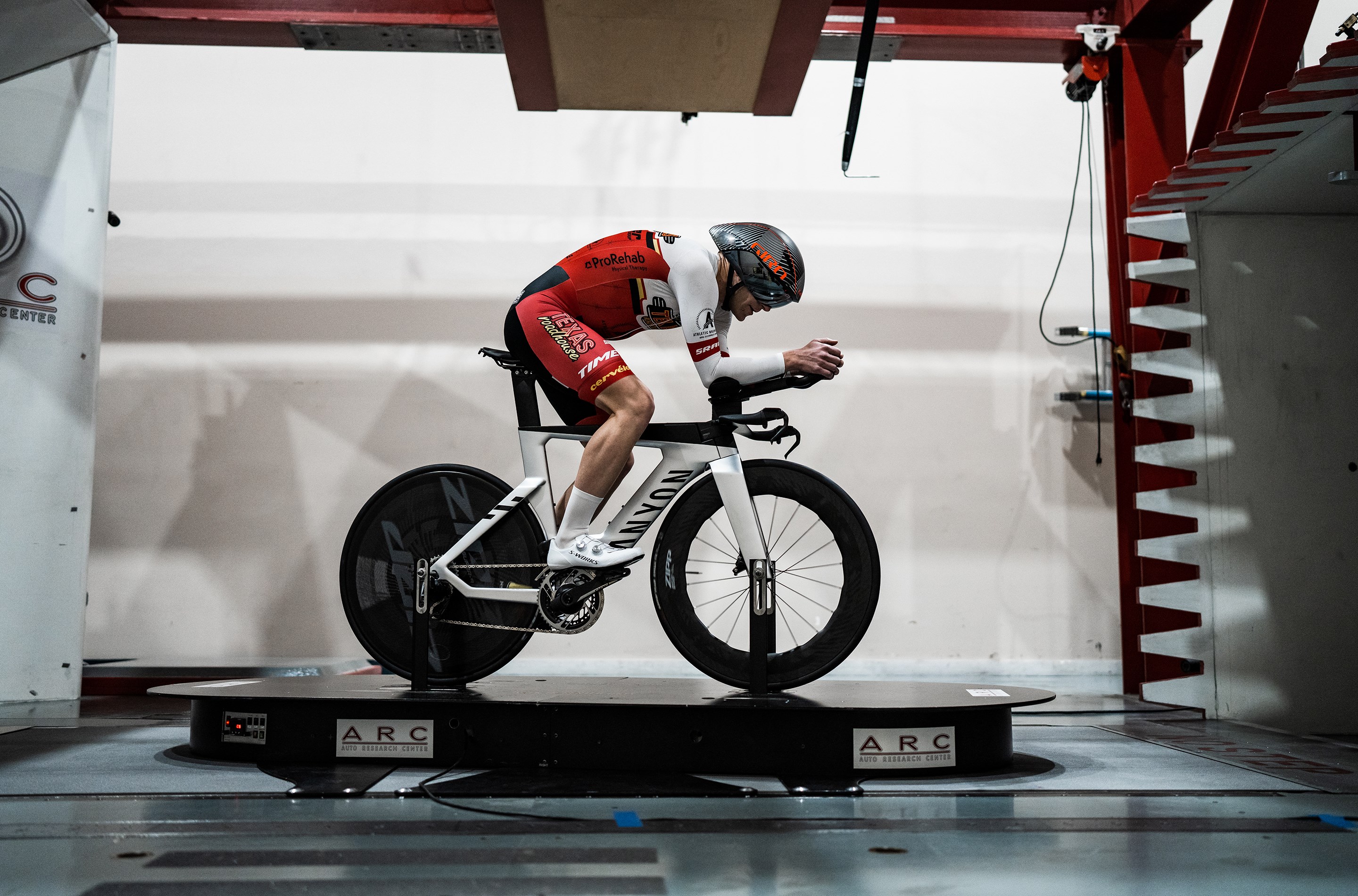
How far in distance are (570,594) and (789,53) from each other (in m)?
2.94

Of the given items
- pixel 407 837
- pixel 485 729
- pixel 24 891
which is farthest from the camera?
pixel 485 729

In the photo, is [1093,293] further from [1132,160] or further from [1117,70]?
[1117,70]

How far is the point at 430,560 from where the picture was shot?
12.1ft

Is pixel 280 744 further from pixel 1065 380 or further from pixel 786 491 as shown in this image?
pixel 1065 380

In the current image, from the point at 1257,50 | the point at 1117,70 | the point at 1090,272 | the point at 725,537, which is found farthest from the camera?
the point at 1090,272

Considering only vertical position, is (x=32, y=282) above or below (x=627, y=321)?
above

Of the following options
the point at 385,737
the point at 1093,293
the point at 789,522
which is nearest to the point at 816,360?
the point at 789,522

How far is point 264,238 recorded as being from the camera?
6895 mm

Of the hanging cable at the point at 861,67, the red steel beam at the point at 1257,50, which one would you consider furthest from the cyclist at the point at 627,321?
the red steel beam at the point at 1257,50

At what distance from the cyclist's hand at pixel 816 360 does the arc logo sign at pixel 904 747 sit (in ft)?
3.92

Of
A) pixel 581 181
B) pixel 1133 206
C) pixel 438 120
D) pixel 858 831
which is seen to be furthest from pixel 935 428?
pixel 858 831

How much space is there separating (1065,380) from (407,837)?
18.8ft

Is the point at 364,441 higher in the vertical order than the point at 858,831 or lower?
higher

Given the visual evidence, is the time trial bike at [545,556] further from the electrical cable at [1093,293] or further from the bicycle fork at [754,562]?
the electrical cable at [1093,293]
